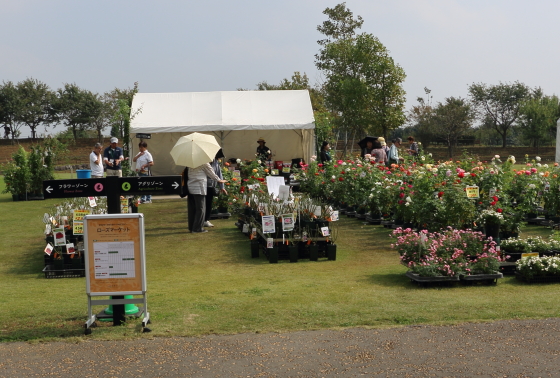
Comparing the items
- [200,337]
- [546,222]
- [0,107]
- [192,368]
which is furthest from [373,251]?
[0,107]

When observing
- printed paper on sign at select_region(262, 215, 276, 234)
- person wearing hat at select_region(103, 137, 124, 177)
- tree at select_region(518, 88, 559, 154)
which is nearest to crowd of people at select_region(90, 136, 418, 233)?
person wearing hat at select_region(103, 137, 124, 177)

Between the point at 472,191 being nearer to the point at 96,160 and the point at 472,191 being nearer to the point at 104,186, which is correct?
the point at 104,186

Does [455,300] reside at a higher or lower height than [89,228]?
lower

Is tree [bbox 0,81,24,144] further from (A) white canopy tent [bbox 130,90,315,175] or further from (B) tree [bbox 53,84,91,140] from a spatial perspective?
(A) white canopy tent [bbox 130,90,315,175]

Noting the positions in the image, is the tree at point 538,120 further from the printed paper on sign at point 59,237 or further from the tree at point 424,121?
the printed paper on sign at point 59,237

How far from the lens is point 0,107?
2350 inches

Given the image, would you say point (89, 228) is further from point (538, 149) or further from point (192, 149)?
point (538, 149)

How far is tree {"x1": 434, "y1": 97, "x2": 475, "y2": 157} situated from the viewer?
163ft

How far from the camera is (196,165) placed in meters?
11.3

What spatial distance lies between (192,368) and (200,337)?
0.70 meters

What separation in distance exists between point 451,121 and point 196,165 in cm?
4115

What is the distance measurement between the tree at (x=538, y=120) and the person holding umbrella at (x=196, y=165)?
144 ft

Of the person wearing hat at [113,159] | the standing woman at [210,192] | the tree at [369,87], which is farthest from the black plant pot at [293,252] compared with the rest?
the tree at [369,87]

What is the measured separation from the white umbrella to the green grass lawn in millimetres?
1668
